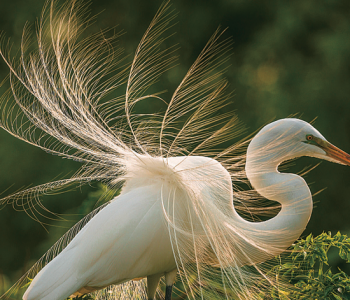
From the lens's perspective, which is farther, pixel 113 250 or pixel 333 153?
pixel 333 153

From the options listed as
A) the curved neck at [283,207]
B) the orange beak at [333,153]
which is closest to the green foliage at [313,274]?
the curved neck at [283,207]

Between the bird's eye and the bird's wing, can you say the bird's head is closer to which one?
the bird's eye

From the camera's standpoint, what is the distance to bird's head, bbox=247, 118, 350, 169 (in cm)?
109

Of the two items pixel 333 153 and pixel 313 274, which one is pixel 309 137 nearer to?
pixel 333 153

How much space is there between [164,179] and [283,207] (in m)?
0.34

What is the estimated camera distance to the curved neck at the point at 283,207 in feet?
3.54

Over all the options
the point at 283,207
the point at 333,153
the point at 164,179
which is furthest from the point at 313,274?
the point at 164,179

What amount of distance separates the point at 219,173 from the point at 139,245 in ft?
0.88

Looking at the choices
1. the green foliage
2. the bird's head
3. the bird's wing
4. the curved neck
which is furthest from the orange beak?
the bird's wing

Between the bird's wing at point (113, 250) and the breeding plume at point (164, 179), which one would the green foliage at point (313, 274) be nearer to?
the breeding plume at point (164, 179)

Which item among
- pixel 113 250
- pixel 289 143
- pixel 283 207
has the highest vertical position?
pixel 289 143

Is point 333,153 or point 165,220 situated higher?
point 333,153

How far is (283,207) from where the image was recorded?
43.9 inches

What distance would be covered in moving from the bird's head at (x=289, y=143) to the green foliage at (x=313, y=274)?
22 cm
